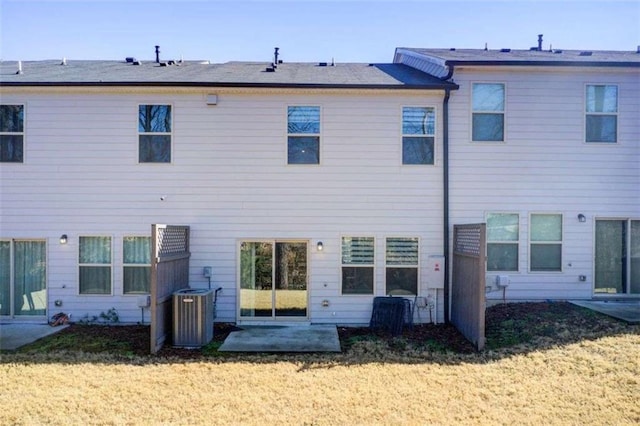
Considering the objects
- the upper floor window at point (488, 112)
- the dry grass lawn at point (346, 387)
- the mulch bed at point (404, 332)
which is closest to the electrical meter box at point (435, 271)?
the mulch bed at point (404, 332)

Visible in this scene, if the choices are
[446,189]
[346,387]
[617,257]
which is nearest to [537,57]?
[446,189]

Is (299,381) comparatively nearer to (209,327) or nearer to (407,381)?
(407,381)

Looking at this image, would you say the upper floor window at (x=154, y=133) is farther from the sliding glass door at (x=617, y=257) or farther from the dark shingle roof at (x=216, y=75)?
the sliding glass door at (x=617, y=257)

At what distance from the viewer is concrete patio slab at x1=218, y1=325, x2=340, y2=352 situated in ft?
23.3

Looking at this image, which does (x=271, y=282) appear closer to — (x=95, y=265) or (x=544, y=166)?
(x=95, y=265)

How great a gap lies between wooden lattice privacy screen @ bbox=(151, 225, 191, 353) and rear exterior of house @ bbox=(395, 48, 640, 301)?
236 inches

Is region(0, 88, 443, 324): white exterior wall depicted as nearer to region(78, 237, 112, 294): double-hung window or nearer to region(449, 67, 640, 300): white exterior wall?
region(78, 237, 112, 294): double-hung window

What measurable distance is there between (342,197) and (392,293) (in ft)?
7.95

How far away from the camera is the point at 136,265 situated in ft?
28.9

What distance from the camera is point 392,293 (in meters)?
8.86

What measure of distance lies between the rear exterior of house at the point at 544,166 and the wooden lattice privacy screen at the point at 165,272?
600 cm

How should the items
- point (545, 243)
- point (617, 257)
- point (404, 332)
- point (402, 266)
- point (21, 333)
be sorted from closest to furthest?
point (21, 333) → point (404, 332) → point (402, 266) → point (545, 243) → point (617, 257)

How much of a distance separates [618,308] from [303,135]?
7.69 m

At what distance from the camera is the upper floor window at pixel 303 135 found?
8891mm
